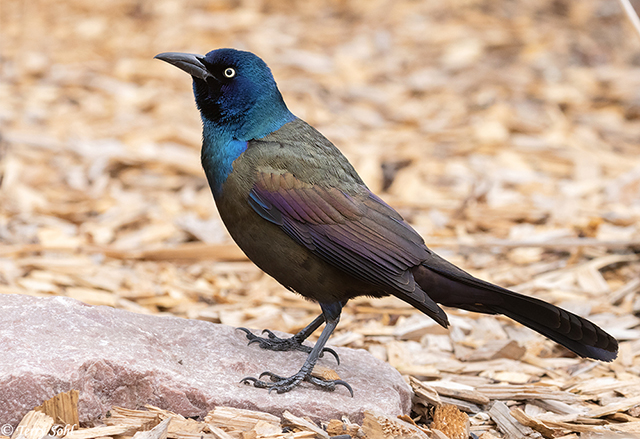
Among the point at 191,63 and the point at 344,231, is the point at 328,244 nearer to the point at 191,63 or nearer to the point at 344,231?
the point at 344,231

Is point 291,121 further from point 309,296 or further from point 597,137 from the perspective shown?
point 597,137

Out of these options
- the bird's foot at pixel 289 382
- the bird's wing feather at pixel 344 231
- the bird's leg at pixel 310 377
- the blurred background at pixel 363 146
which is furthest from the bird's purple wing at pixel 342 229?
the blurred background at pixel 363 146

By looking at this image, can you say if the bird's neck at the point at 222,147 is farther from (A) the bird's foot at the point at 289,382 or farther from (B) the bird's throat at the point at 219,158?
(A) the bird's foot at the point at 289,382

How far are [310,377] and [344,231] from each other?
70 centimetres

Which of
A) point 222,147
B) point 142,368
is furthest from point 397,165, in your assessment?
point 142,368

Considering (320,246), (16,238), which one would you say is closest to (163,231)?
(16,238)

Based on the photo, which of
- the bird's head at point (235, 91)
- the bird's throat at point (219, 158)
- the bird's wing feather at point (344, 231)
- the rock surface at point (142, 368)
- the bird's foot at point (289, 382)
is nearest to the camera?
the rock surface at point (142, 368)

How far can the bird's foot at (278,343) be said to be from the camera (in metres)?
3.72

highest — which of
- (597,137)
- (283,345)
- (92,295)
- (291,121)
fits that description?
(597,137)

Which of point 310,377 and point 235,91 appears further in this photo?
point 235,91

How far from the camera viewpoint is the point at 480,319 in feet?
15.8

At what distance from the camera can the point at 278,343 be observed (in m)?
3.79

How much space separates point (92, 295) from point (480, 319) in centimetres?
254

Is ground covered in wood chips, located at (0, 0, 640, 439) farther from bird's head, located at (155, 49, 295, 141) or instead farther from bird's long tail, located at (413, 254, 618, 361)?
bird's head, located at (155, 49, 295, 141)
